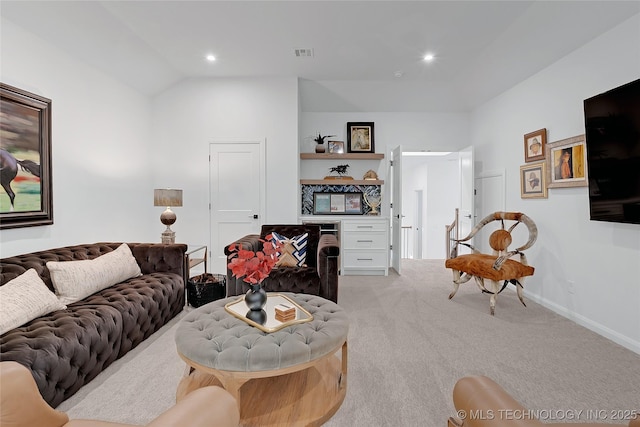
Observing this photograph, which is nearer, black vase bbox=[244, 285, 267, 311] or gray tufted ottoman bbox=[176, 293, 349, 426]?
gray tufted ottoman bbox=[176, 293, 349, 426]

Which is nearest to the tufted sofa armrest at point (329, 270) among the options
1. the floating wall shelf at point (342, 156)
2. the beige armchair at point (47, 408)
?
the beige armchair at point (47, 408)

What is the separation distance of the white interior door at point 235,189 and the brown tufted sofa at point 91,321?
Result: 1513 mm

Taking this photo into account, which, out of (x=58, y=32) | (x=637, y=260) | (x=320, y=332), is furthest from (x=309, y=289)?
(x=58, y=32)

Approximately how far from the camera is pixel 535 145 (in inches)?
148

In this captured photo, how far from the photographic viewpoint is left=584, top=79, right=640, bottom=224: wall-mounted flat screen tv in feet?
7.71

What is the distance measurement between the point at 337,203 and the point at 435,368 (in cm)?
358

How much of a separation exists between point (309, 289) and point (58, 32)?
330 cm

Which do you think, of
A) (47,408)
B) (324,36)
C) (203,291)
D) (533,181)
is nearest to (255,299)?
(47,408)

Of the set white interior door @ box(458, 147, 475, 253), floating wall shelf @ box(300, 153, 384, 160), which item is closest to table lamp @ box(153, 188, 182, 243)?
floating wall shelf @ box(300, 153, 384, 160)

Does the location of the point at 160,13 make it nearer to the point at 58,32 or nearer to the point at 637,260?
the point at 58,32

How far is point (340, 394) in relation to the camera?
177 cm

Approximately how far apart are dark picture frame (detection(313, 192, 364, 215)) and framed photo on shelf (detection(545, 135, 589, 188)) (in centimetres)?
276

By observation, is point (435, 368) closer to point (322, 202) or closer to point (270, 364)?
point (270, 364)

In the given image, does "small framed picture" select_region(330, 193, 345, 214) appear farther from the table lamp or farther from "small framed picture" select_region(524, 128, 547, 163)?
"small framed picture" select_region(524, 128, 547, 163)
